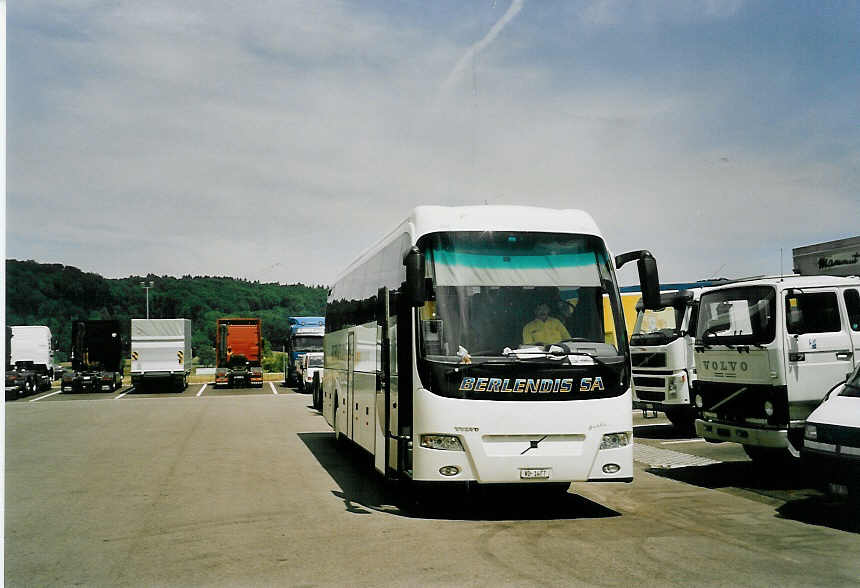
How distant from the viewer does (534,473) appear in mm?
8438

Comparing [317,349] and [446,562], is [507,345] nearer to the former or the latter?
[446,562]

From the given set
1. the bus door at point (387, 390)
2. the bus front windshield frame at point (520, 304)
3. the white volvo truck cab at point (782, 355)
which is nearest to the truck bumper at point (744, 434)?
the white volvo truck cab at point (782, 355)

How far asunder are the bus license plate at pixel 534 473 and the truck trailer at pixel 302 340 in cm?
3105

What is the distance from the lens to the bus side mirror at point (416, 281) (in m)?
8.37

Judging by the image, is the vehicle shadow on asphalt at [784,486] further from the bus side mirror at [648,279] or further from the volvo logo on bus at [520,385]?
the volvo logo on bus at [520,385]

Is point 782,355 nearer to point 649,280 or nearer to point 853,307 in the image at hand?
point 853,307

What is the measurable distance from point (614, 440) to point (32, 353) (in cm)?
4123

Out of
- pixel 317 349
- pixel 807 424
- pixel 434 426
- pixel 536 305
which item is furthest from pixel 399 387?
pixel 317 349

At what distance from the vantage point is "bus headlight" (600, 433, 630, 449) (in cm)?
863

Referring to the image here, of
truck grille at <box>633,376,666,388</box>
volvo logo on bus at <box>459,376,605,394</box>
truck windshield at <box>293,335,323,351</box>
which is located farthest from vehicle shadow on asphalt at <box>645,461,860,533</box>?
truck windshield at <box>293,335,323,351</box>

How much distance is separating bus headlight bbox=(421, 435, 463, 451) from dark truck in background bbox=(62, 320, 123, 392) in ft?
115

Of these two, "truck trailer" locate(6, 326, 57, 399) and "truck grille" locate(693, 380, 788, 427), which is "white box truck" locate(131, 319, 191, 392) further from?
"truck grille" locate(693, 380, 788, 427)

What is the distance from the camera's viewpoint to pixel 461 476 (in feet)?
27.6

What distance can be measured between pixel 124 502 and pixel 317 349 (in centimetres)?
2976
